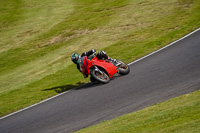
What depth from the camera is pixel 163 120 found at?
25.7ft

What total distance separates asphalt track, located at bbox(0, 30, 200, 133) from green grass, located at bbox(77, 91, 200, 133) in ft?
2.45

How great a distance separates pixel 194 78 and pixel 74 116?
424 centimetres

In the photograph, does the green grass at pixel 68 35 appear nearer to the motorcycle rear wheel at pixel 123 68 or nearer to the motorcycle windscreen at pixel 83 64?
the motorcycle windscreen at pixel 83 64

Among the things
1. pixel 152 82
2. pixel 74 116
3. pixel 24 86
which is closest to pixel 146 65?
pixel 152 82

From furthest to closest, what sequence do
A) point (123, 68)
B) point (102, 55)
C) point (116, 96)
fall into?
point (123, 68) < point (102, 55) < point (116, 96)

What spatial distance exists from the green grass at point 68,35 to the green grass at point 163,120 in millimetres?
5825

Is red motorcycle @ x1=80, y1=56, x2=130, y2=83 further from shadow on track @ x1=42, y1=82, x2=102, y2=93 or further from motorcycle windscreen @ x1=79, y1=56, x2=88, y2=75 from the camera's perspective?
shadow on track @ x1=42, y1=82, x2=102, y2=93

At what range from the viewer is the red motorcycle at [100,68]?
13271mm

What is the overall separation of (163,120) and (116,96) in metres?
4.05

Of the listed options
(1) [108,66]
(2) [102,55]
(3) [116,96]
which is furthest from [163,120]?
(2) [102,55]

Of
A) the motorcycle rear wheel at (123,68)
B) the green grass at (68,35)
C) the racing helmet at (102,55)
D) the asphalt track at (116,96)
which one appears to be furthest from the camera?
the green grass at (68,35)

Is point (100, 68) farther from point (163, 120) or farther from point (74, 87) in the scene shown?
point (163, 120)

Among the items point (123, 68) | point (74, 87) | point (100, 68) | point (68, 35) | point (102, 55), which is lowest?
point (74, 87)

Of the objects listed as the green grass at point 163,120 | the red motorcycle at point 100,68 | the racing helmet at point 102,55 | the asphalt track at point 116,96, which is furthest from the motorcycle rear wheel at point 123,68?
the green grass at point 163,120
